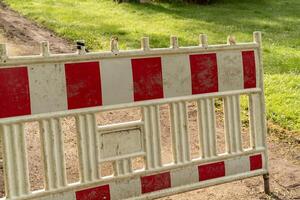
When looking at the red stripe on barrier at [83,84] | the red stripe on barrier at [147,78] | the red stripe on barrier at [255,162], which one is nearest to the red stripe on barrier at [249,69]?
the red stripe on barrier at [255,162]

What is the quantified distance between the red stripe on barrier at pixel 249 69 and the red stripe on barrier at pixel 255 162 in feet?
2.17

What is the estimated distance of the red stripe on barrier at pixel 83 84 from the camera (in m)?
4.04

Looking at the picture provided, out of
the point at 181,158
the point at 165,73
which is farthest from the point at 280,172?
the point at 165,73

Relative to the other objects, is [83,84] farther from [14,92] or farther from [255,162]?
[255,162]

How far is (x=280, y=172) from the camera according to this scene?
5.51m

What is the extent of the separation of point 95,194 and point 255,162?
63.7 inches

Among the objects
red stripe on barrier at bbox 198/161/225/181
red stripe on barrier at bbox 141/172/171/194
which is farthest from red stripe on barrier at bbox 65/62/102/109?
red stripe on barrier at bbox 198/161/225/181

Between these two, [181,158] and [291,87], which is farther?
[291,87]

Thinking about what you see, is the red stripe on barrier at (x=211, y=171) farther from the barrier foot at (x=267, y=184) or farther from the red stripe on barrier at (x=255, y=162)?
the barrier foot at (x=267, y=184)

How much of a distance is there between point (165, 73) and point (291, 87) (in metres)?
6.08

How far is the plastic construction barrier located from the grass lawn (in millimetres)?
2789

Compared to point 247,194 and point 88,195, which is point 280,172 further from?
point 88,195

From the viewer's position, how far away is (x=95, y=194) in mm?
4172

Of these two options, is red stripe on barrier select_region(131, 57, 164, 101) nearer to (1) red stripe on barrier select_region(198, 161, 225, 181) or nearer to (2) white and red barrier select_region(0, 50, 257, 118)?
(2) white and red barrier select_region(0, 50, 257, 118)
